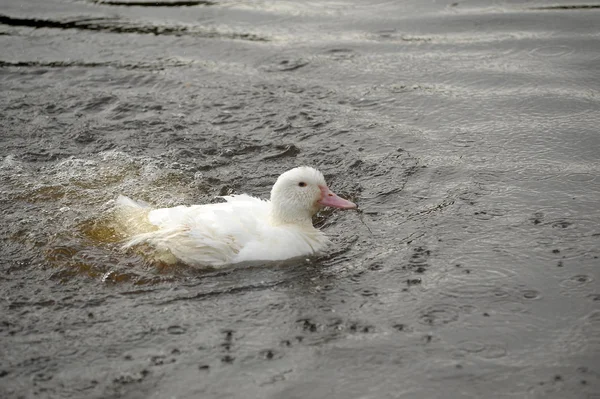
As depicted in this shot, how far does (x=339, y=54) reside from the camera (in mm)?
11328

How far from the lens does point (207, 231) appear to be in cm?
702

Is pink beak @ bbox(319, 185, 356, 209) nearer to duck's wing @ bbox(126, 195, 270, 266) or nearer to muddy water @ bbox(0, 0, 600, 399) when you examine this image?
muddy water @ bbox(0, 0, 600, 399)

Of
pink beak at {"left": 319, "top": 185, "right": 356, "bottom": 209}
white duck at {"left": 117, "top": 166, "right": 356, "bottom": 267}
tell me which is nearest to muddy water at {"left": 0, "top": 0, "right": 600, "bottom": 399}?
white duck at {"left": 117, "top": 166, "right": 356, "bottom": 267}

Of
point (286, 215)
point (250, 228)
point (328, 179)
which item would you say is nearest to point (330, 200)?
point (286, 215)

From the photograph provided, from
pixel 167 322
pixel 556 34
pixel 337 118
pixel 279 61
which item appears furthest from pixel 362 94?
pixel 167 322

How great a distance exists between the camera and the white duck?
699 centimetres

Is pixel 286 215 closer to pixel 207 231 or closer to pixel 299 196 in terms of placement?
pixel 299 196

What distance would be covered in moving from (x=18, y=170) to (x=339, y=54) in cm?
484

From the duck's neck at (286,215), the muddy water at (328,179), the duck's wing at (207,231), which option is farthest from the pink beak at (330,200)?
the duck's wing at (207,231)

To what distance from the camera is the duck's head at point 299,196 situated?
7219mm

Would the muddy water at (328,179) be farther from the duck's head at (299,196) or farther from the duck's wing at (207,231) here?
the duck's head at (299,196)

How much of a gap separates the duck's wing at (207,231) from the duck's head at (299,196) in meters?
0.22

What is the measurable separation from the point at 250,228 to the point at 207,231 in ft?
1.29

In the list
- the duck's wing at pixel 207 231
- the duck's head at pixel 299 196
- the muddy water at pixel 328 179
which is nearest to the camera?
the muddy water at pixel 328 179
